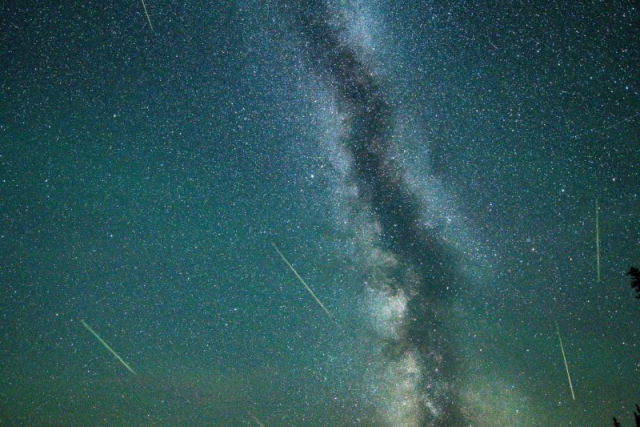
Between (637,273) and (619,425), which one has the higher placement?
(637,273)

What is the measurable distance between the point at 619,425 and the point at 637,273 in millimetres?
10536

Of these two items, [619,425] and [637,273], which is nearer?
[637,273]

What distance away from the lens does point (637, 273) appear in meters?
7.73

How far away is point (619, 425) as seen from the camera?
47.0ft
